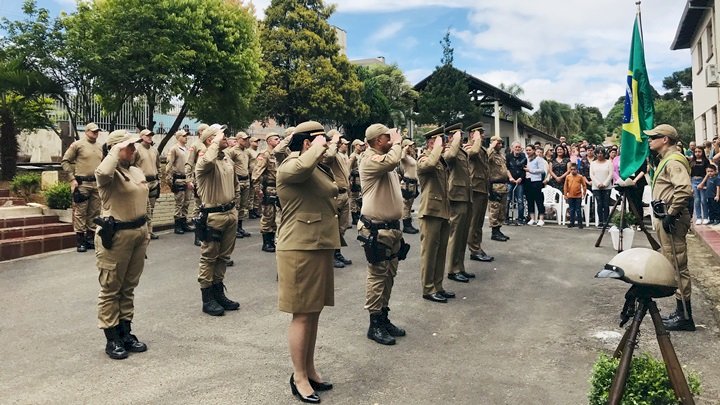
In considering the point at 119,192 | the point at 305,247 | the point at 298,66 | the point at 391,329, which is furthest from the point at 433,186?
the point at 298,66

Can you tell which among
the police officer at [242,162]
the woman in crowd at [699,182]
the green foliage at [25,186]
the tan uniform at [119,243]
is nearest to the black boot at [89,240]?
the green foliage at [25,186]

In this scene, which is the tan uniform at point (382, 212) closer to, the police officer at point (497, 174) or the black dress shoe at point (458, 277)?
the black dress shoe at point (458, 277)

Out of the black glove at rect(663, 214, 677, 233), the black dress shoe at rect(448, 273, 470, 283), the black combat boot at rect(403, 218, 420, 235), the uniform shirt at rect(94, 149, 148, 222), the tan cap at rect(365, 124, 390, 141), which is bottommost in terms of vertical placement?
the black dress shoe at rect(448, 273, 470, 283)

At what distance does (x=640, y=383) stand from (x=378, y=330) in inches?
100

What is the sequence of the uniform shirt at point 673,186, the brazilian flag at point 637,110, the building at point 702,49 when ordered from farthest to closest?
the building at point 702,49
the brazilian flag at point 637,110
the uniform shirt at point 673,186

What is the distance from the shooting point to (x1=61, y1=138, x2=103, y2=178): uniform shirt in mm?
9234

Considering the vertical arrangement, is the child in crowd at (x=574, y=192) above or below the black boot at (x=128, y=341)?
above

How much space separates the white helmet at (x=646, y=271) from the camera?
9.11 feet

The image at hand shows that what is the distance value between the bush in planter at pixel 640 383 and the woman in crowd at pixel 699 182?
10239mm

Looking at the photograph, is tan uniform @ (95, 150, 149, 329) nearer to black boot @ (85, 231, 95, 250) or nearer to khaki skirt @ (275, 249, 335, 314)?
khaki skirt @ (275, 249, 335, 314)

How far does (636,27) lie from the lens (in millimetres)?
7715

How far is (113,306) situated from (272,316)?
1.65m

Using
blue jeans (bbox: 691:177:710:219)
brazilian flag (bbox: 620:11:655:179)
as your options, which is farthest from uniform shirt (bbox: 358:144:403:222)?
blue jeans (bbox: 691:177:710:219)

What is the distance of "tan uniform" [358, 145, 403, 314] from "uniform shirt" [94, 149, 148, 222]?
7.00 ft
